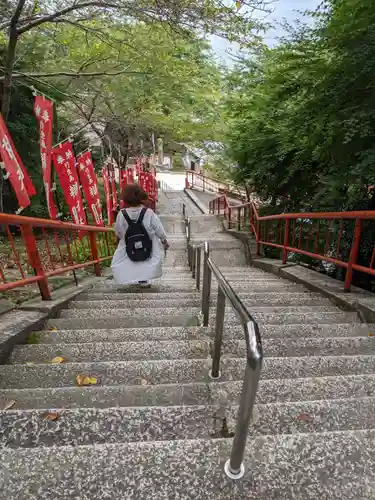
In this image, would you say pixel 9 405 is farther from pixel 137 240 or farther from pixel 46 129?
pixel 46 129

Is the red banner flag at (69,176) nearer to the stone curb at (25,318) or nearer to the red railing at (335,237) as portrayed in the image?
the stone curb at (25,318)

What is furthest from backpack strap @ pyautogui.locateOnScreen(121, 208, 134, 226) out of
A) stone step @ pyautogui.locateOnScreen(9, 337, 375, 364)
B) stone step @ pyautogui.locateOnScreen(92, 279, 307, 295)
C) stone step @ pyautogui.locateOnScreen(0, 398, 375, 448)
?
stone step @ pyautogui.locateOnScreen(0, 398, 375, 448)

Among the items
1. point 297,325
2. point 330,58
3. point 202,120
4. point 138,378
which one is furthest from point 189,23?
point 202,120

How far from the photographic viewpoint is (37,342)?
105 inches

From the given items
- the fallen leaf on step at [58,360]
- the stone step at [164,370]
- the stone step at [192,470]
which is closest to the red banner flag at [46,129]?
the fallen leaf on step at [58,360]

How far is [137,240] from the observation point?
418cm

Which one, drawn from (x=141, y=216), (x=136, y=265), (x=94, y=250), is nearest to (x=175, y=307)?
(x=136, y=265)

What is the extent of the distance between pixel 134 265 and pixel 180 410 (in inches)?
116

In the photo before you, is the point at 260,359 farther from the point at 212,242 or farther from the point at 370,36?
the point at 212,242

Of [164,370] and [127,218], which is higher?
[127,218]

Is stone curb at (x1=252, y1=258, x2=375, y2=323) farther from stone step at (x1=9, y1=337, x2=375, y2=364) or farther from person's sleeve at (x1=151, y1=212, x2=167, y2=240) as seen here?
person's sleeve at (x1=151, y1=212, x2=167, y2=240)

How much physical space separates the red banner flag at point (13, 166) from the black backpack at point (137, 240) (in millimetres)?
1541

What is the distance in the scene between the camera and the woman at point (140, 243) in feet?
13.2

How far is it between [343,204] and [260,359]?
4705mm
